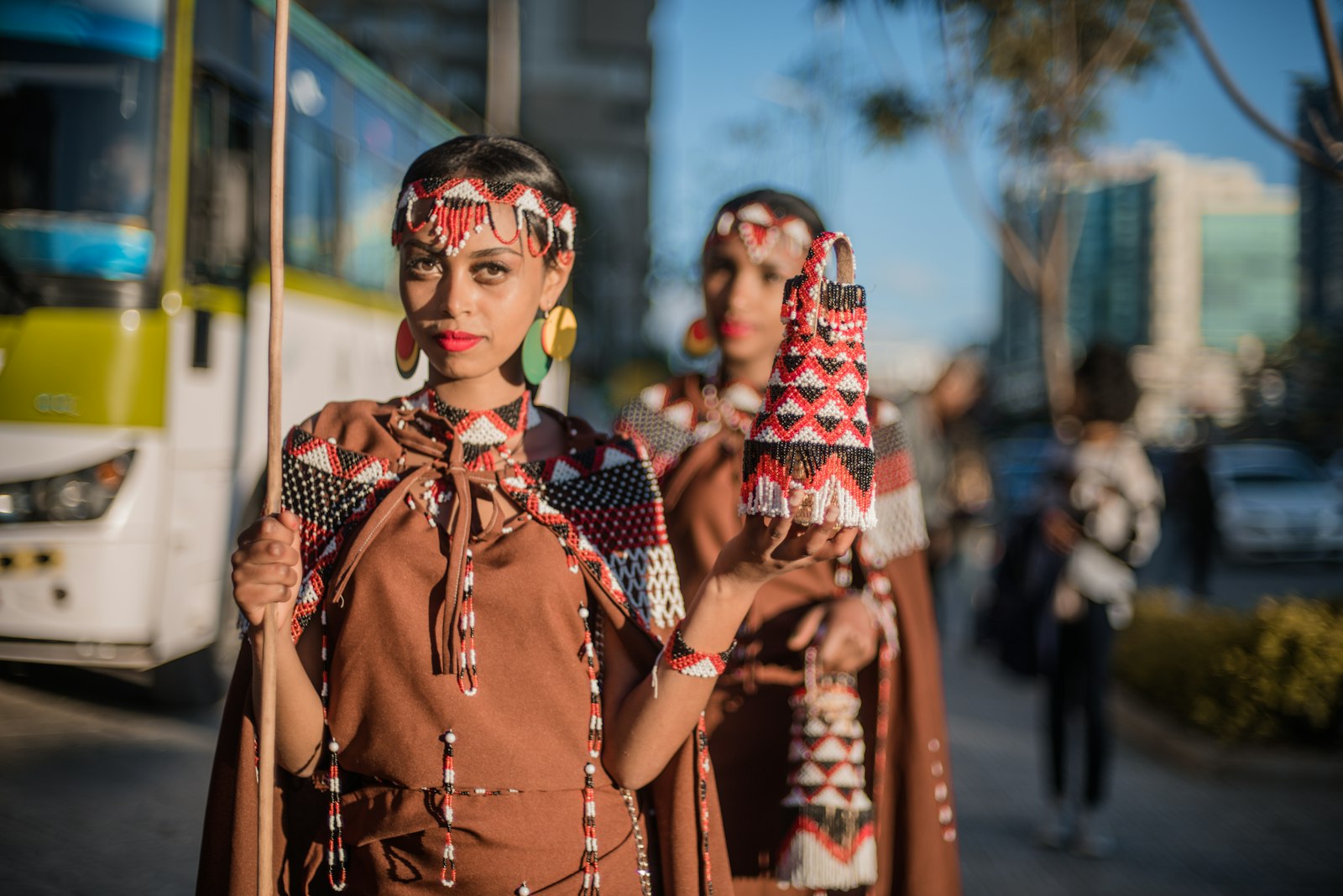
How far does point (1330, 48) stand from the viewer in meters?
3.70

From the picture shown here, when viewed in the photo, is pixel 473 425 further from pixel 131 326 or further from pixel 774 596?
pixel 131 326

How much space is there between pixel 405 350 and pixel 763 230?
98 centimetres

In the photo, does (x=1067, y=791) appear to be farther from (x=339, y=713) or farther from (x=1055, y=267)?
(x=1055, y=267)

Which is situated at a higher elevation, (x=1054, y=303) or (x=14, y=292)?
(x=1054, y=303)

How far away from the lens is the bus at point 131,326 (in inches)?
206

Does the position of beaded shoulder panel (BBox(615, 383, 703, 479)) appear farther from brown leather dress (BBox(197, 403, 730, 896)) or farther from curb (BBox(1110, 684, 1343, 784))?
curb (BBox(1110, 684, 1343, 784))

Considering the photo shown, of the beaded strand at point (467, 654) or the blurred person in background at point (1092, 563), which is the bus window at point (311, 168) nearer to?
the blurred person in background at point (1092, 563)

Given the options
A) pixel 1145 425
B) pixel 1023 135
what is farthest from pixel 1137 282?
pixel 1023 135

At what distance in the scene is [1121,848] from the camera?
527 centimetres

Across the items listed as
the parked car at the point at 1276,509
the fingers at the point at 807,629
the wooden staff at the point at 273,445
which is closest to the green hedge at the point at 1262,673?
the fingers at the point at 807,629

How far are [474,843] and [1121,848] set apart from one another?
14.4ft

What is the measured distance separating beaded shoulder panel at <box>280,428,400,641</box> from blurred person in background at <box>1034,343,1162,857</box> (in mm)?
4025

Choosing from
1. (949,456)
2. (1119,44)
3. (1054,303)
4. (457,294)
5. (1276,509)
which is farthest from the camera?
(1276,509)

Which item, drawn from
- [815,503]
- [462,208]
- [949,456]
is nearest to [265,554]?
[462,208]
